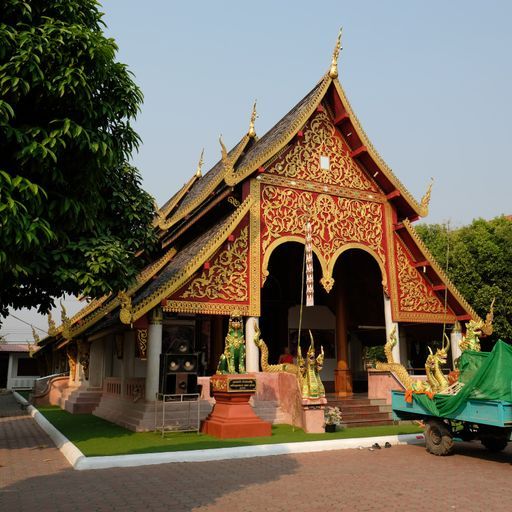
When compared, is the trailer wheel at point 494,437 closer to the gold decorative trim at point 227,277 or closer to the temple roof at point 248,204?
the gold decorative trim at point 227,277

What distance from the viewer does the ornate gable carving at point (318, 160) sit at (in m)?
13.4

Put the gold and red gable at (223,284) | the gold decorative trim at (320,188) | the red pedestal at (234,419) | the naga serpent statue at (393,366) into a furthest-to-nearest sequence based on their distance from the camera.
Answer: the gold decorative trim at (320,188), the naga serpent statue at (393,366), the gold and red gable at (223,284), the red pedestal at (234,419)

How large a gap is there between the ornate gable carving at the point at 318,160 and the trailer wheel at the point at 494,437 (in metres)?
7.72

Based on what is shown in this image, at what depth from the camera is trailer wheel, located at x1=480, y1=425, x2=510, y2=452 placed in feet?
23.5

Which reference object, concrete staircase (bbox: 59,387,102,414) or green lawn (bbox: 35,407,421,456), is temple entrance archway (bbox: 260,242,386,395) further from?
green lawn (bbox: 35,407,421,456)

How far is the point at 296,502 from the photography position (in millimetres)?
5164

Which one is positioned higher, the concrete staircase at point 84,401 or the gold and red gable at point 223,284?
the gold and red gable at point 223,284

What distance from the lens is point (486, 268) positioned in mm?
20469

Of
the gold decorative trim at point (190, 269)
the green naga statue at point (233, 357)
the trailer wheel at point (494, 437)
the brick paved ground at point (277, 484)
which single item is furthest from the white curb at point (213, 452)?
the gold decorative trim at point (190, 269)

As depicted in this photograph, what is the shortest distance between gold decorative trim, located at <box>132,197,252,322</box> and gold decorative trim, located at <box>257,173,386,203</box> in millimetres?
1212

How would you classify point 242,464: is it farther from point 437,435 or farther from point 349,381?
point 349,381

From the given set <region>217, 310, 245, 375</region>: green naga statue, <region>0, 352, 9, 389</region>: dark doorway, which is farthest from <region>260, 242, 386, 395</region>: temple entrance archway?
<region>0, 352, 9, 389</region>: dark doorway

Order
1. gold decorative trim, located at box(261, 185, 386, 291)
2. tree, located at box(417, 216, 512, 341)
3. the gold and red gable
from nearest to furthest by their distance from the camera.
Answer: the gold and red gable, gold decorative trim, located at box(261, 185, 386, 291), tree, located at box(417, 216, 512, 341)

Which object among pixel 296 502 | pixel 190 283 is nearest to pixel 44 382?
pixel 190 283
